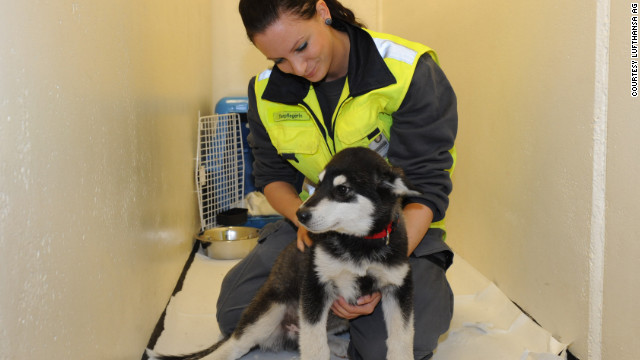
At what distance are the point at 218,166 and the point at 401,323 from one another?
9.04 feet

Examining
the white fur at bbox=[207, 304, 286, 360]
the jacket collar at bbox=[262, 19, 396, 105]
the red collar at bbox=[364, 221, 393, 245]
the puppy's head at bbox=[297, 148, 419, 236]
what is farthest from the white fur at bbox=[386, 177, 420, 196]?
the white fur at bbox=[207, 304, 286, 360]

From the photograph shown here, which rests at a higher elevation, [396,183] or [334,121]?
[334,121]

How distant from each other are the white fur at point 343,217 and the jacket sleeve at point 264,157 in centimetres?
86

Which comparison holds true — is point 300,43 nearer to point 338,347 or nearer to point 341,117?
point 341,117

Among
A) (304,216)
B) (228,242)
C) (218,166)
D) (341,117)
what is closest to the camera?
(304,216)

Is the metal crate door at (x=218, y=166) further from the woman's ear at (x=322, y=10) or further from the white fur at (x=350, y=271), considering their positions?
the white fur at (x=350, y=271)

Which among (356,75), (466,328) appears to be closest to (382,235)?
(356,75)

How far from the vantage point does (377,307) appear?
2178 mm

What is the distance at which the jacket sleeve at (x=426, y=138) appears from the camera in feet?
7.07

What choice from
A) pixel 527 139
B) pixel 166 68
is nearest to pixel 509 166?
pixel 527 139

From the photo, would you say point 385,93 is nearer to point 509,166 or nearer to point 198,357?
point 509,166

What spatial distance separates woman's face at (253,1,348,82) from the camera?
192 cm

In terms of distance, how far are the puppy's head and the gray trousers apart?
0.51 metres

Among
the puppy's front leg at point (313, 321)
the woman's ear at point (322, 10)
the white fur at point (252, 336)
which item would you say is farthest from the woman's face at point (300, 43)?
the white fur at point (252, 336)
